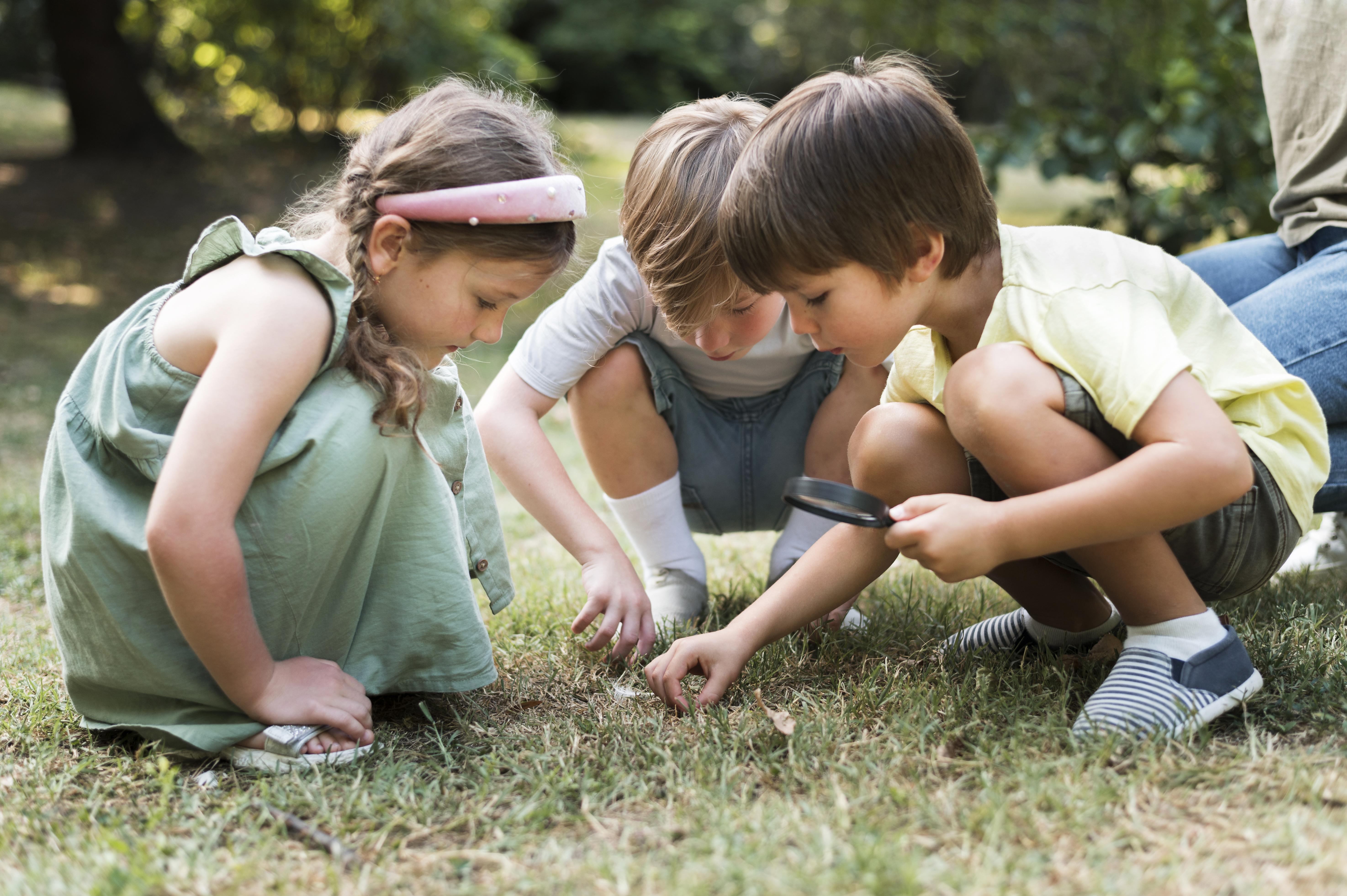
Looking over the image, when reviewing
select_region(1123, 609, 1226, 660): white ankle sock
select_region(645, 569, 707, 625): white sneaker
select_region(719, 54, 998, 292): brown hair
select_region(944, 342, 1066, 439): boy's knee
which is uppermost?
select_region(719, 54, 998, 292): brown hair

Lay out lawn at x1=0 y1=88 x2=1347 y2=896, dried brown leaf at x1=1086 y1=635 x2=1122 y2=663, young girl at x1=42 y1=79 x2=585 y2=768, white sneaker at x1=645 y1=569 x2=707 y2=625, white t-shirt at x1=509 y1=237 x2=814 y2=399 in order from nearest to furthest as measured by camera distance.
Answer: lawn at x1=0 y1=88 x2=1347 y2=896, young girl at x1=42 y1=79 x2=585 y2=768, dried brown leaf at x1=1086 y1=635 x2=1122 y2=663, white t-shirt at x1=509 y1=237 x2=814 y2=399, white sneaker at x1=645 y1=569 x2=707 y2=625

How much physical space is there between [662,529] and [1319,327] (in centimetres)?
135

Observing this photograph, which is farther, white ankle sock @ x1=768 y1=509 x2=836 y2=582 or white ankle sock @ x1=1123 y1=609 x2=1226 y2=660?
white ankle sock @ x1=768 y1=509 x2=836 y2=582

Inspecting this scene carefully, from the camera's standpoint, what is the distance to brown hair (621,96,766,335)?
1960mm

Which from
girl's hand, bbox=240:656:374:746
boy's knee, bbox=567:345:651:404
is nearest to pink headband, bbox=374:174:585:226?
boy's knee, bbox=567:345:651:404

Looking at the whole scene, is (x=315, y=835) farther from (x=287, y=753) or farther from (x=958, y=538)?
(x=958, y=538)

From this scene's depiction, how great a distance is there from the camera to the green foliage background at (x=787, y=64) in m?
4.63

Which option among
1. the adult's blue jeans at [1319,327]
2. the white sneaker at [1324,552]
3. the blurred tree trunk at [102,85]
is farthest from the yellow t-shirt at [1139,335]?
the blurred tree trunk at [102,85]

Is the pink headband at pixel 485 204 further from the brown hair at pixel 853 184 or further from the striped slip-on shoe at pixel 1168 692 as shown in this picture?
the striped slip-on shoe at pixel 1168 692

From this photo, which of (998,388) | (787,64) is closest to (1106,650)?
(998,388)

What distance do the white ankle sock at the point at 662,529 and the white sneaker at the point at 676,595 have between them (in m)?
0.01

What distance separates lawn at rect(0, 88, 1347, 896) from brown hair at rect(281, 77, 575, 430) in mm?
388

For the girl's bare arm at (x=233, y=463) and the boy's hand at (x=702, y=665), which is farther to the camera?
the boy's hand at (x=702, y=665)

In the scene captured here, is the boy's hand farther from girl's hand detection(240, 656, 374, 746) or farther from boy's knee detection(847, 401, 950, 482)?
girl's hand detection(240, 656, 374, 746)
